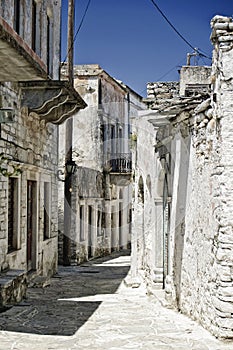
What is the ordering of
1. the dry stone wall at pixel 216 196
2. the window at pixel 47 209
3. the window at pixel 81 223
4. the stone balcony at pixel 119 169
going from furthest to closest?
the stone balcony at pixel 119 169, the window at pixel 81 223, the window at pixel 47 209, the dry stone wall at pixel 216 196

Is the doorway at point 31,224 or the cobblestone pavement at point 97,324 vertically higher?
the doorway at point 31,224

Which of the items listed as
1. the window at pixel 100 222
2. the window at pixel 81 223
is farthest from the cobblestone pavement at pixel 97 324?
the window at pixel 100 222

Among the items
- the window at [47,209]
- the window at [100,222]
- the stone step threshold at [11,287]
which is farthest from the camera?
the window at [100,222]

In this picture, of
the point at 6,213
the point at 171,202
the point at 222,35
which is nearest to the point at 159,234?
the point at 171,202

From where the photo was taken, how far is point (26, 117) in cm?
1150

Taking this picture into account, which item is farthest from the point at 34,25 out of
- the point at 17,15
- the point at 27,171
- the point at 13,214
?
the point at 13,214

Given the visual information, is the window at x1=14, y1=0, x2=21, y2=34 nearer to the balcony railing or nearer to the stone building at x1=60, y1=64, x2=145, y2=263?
the stone building at x1=60, y1=64, x2=145, y2=263

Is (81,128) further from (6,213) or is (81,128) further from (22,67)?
(22,67)

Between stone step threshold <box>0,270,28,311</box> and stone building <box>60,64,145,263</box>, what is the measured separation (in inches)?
366

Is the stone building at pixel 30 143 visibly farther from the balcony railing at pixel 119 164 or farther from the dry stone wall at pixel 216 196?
the balcony railing at pixel 119 164

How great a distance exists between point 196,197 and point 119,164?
1686 centimetres

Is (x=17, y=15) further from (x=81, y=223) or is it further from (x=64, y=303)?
(x=81, y=223)

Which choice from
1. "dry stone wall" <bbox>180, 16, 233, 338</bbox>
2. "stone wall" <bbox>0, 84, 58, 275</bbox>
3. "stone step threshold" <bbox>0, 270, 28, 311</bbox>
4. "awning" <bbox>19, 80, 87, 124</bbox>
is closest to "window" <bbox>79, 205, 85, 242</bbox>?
"stone wall" <bbox>0, 84, 58, 275</bbox>

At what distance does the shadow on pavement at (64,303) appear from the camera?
24.3ft
